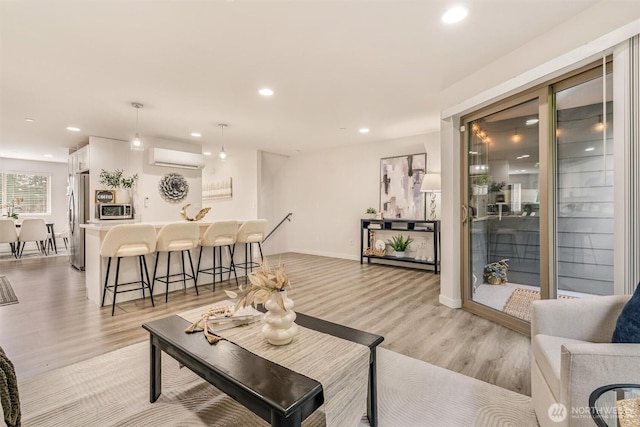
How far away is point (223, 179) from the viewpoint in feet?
25.6

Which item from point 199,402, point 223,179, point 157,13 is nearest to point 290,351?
point 199,402

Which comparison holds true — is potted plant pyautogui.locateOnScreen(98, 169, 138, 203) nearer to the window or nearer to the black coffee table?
the black coffee table

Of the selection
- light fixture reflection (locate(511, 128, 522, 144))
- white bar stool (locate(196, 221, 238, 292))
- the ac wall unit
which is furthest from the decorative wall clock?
light fixture reflection (locate(511, 128, 522, 144))

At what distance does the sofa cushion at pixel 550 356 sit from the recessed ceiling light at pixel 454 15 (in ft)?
7.06

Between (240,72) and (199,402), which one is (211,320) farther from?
(240,72)

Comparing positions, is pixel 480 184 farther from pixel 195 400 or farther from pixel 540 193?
pixel 195 400

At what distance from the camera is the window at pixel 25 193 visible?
8.12 meters

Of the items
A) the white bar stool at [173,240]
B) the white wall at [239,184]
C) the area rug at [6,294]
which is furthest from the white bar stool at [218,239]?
the white wall at [239,184]

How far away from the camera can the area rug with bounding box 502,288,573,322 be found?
112 inches

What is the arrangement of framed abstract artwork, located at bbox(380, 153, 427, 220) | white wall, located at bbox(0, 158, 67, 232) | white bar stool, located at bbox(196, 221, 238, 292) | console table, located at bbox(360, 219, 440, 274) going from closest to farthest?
white bar stool, located at bbox(196, 221, 238, 292), console table, located at bbox(360, 219, 440, 274), framed abstract artwork, located at bbox(380, 153, 427, 220), white wall, located at bbox(0, 158, 67, 232)

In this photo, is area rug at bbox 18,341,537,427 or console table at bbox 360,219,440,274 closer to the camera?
area rug at bbox 18,341,537,427

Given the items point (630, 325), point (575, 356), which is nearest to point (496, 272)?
point (630, 325)

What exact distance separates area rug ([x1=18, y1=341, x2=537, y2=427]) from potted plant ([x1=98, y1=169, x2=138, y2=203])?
3655 mm

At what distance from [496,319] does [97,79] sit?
189 inches
